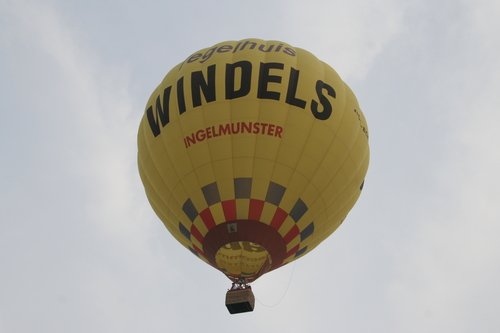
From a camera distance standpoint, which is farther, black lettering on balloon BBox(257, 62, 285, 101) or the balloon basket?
Answer: the balloon basket

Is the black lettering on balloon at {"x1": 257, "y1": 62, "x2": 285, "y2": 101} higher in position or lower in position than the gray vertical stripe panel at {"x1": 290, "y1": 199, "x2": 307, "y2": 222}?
higher

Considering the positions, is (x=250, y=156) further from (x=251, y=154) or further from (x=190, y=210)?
(x=190, y=210)

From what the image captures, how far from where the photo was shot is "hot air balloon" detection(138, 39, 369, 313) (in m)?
14.4

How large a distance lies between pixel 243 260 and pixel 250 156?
7.80ft

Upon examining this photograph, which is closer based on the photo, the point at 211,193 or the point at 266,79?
the point at 211,193

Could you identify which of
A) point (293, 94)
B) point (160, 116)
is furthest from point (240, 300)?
point (293, 94)

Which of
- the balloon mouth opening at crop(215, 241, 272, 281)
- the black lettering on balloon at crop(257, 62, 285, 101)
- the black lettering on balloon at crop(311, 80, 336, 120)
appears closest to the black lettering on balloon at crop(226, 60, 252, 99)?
the black lettering on balloon at crop(257, 62, 285, 101)

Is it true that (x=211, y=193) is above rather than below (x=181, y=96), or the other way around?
below

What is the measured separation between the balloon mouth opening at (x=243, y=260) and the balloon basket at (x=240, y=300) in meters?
0.36

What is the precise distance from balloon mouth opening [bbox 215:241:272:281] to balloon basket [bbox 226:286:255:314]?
36 cm

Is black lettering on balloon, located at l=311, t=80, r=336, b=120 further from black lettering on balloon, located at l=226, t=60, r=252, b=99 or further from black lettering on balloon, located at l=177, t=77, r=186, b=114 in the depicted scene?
black lettering on balloon, located at l=177, t=77, r=186, b=114

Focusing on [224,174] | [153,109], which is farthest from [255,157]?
[153,109]

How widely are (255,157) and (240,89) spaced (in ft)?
5.12

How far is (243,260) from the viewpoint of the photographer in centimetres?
1488
